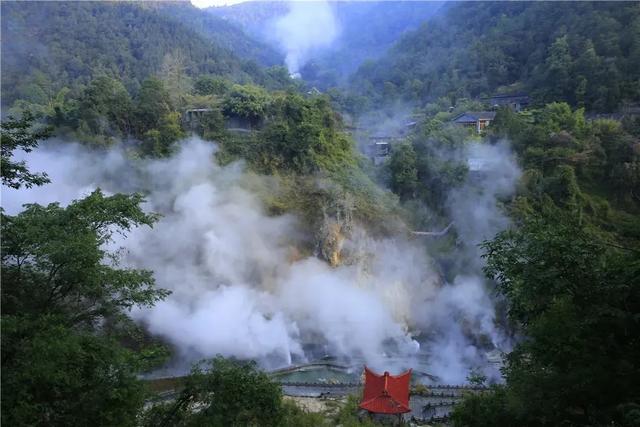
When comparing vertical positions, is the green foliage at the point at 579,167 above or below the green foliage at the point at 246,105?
below

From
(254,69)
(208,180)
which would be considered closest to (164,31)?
(254,69)

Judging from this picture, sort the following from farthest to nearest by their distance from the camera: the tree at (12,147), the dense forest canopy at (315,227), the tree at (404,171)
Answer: the tree at (404,171) < the tree at (12,147) < the dense forest canopy at (315,227)

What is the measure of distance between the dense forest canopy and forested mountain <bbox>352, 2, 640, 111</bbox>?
19 cm

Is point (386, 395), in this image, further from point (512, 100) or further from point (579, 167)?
point (512, 100)

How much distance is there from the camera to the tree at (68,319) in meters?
4.46

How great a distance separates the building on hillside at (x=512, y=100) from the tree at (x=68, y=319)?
27198 millimetres

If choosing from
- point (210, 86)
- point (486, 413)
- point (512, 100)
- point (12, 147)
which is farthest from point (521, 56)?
point (12, 147)

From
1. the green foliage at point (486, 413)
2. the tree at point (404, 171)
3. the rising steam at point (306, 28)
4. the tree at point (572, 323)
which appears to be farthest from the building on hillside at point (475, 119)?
the rising steam at point (306, 28)

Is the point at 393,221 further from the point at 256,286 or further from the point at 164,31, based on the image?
the point at 164,31

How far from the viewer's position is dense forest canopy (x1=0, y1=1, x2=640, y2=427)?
210 inches

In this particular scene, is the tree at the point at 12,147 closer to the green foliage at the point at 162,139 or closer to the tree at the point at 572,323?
the tree at the point at 572,323

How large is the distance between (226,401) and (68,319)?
183 cm

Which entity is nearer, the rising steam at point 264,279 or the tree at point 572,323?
the tree at point 572,323

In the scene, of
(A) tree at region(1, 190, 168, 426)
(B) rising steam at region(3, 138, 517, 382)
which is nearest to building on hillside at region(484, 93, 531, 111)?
(B) rising steam at region(3, 138, 517, 382)
